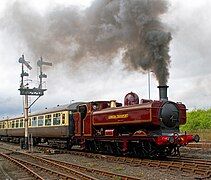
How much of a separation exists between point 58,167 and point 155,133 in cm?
428

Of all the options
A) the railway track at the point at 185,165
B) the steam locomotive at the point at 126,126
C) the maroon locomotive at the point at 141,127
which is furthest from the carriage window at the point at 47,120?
the railway track at the point at 185,165

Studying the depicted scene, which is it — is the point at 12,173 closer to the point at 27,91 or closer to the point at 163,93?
the point at 163,93

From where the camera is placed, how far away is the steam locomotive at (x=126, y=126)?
48.0 ft

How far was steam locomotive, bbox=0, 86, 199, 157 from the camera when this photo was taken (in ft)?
48.0

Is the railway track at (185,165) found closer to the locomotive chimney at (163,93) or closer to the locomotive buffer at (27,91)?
the locomotive chimney at (163,93)

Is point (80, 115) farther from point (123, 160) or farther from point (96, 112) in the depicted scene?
point (123, 160)

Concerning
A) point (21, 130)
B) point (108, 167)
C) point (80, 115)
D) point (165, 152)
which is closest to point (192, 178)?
point (108, 167)

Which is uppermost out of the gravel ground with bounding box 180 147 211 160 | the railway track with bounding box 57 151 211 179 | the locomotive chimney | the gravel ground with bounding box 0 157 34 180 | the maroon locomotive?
the locomotive chimney

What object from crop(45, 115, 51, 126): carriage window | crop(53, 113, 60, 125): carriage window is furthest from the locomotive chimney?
crop(45, 115, 51, 126): carriage window

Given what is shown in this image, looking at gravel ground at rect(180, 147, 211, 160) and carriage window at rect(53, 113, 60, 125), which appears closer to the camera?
gravel ground at rect(180, 147, 211, 160)

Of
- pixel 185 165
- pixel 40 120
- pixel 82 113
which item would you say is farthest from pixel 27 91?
pixel 185 165

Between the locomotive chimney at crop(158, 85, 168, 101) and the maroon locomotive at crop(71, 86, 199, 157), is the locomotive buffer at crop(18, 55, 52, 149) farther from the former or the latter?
the locomotive chimney at crop(158, 85, 168, 101)

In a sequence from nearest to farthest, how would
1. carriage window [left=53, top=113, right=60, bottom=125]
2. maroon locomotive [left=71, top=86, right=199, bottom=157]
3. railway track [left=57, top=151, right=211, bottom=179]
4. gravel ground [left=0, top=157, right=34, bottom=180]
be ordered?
railway track [left=57, top=151, right=211, bottom=179], gravel ground [left=0, top=157, right=34, bottom=180], maroon locomotive [left=71, top=86, right=199, bottom=157], carriage window [left=53, top=113, right=60, bottom=125]

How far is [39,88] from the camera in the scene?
28.6m
